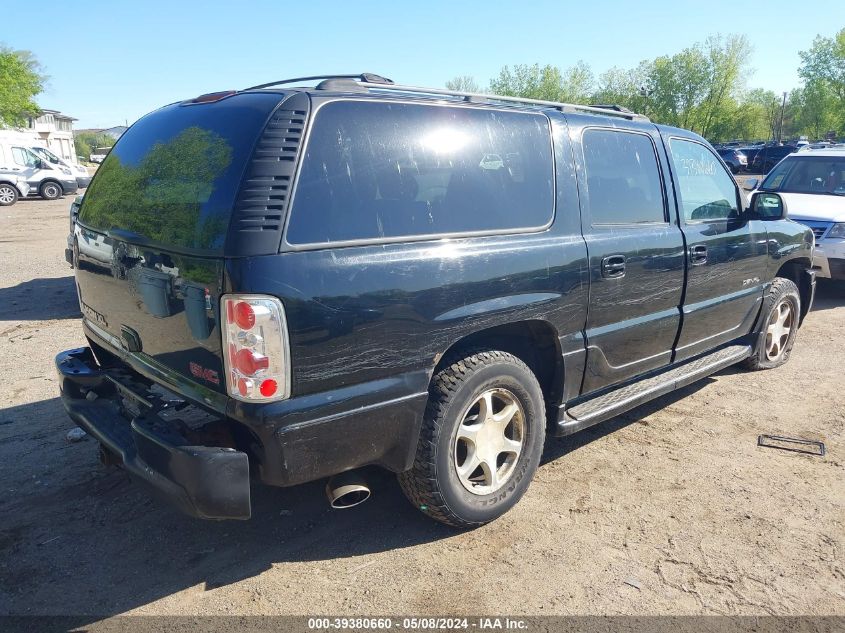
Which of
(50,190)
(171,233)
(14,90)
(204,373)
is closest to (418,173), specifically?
(171,233)

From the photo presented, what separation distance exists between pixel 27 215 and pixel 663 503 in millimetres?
20359

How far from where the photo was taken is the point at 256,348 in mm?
2387

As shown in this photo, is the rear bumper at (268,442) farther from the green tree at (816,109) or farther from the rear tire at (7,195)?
the green tree at (816,109)

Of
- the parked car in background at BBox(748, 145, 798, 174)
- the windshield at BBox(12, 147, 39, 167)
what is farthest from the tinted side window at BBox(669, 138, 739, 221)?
the parked car in background at BBox(748, 145, 798, 174)

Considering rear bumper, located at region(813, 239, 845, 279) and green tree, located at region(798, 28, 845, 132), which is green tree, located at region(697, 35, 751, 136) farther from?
rear bumper, located at region(813, 239, 845, 279)

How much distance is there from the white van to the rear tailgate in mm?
23135

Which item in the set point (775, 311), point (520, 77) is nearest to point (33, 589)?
point (775, 311)

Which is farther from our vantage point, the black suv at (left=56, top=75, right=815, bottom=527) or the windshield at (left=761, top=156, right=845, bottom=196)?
the windshield at (left=761, top=156, right=845, bottom=196)

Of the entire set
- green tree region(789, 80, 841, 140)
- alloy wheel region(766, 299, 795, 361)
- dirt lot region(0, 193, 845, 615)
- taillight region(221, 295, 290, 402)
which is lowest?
dirt lot region(0, 193, 845, 615)

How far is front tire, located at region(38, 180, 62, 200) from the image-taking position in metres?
24.1

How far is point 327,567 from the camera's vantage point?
295 centimetres

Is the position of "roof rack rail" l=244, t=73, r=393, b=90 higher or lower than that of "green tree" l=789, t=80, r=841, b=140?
lower

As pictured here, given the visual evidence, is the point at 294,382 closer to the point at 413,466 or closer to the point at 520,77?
the point at 413,466

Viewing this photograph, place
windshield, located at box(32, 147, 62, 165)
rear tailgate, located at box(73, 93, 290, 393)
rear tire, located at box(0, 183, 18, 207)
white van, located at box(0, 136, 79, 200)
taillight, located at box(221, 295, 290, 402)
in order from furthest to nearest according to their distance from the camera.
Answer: windshield, located at box(32, 147, 62, 165), white van, located at box(0, 136, 79, 200), rear tire, located at box(0, 183, 18, 207), rear tailgate, located at box(73, 93, 290, 393), taillight, located at box(221, 295, 290, 402)
